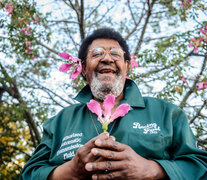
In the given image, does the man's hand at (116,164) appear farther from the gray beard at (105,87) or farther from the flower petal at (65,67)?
the flower petal at (65,67)

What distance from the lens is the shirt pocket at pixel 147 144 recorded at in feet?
5.41

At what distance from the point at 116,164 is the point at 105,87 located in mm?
902

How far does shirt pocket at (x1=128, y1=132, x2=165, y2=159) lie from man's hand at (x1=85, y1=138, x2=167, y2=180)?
0.20m

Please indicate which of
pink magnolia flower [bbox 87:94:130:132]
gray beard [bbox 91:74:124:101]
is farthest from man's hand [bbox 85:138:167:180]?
gray beard [bbox 91:74:124:101]

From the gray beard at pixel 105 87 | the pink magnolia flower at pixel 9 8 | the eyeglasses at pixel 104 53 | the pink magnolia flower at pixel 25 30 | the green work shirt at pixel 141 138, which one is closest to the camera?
the green work shirt at pixel 141 138

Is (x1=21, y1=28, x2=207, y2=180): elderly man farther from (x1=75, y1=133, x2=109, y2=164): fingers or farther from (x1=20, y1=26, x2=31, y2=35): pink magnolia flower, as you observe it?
(x1=20, y1=26, x2=31, y2=35): pink magnolia flower

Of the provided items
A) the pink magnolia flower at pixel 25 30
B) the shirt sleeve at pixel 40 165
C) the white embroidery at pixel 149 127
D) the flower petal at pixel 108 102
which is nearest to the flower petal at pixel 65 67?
the shirt sleeve at pixel 40 165

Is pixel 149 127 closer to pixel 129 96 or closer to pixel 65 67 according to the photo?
pixel 129 96

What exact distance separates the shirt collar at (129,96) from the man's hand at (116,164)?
1.99 feet

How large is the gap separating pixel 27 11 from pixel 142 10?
2.69 metres

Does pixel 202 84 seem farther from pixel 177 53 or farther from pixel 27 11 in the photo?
pixel 27 11

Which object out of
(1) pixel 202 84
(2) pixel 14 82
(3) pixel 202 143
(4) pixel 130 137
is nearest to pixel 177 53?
(1) pixel 202 84

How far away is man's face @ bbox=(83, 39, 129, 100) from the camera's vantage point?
212 cm

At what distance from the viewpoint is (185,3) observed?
151 inches
